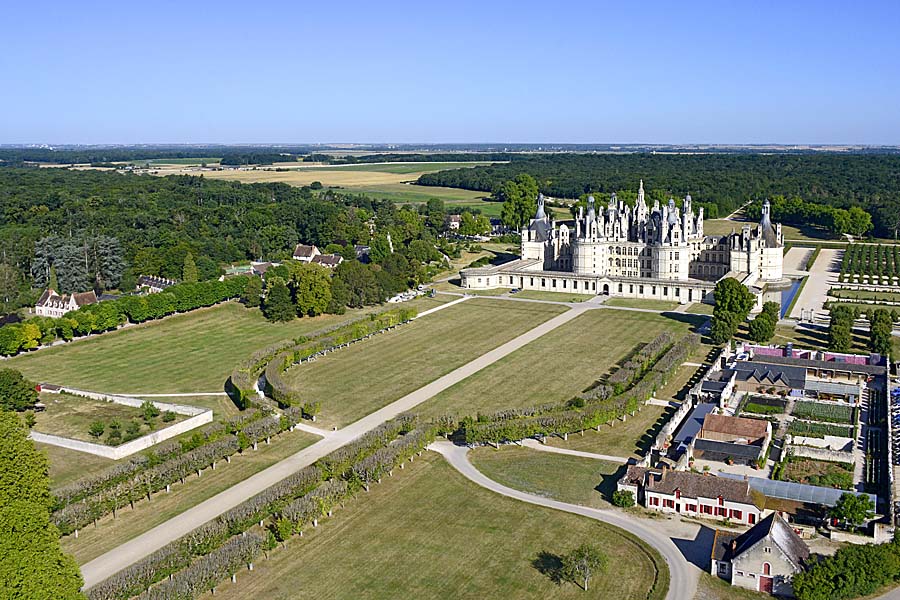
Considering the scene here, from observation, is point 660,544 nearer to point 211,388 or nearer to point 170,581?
point 170,581

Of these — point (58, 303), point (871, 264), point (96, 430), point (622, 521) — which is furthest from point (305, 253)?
point (622, 521)

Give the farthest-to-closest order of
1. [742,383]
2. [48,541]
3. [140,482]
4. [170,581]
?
[742,383]
[140,482]
[170,581]
[48,541]

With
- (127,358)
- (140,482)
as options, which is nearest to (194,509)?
(140,482)

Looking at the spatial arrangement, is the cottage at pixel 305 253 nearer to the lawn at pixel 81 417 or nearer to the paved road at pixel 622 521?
the lawn at pixel 81 417

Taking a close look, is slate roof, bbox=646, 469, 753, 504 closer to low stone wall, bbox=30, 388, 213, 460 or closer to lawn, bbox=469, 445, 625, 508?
lawn, bbox=469, 445, 625, 508

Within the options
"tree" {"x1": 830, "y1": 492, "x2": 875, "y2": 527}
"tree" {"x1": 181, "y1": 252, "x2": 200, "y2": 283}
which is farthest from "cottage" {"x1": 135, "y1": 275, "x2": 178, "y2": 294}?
"tree" {"x1": 830, "y1": 492, "x2": 875, "y2": 527}

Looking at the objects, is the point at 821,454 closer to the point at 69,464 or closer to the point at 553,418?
the point at 553,418

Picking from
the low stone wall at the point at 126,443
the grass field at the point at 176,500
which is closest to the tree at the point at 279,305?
the low stone wall at the point at 126,443
